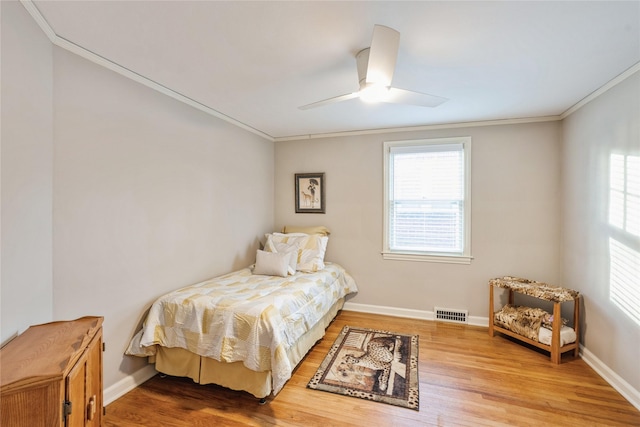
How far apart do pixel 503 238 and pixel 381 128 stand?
1.99 metres

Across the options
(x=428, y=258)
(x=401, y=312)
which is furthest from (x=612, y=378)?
(x=401, y=312)

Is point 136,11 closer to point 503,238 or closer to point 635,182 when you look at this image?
point 635,182

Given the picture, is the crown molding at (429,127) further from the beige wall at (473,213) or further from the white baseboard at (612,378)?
the white baseboard at (612,378)

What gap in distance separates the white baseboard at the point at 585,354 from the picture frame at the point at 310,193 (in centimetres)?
143

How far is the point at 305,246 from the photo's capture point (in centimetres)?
369

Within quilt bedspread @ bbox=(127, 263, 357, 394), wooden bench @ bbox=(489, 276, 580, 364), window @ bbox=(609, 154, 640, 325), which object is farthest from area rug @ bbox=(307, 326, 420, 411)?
window @ bbox=(609, 154, 640, 325)

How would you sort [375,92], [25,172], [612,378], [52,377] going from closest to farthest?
[52,377] → [25,172] → [375,92] → [612,378]

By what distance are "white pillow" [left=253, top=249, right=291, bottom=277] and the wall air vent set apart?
78.6 inches

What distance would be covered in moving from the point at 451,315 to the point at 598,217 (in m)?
1.82

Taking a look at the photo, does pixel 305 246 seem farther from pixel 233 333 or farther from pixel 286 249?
pixel 233 333

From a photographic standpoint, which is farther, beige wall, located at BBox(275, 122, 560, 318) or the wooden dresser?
beige wall, located at BBox(275, 122, 560, 318)

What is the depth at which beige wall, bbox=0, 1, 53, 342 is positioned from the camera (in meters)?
1.36

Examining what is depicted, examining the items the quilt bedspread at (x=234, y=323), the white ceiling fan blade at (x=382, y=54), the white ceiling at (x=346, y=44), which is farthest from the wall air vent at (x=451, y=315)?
the white ceiling fan blade at (x=382, y=54)

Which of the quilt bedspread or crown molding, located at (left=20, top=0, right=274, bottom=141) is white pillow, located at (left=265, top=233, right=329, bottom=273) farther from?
crown molding, located at (left=20, top=0, right=274, bottom=141)
